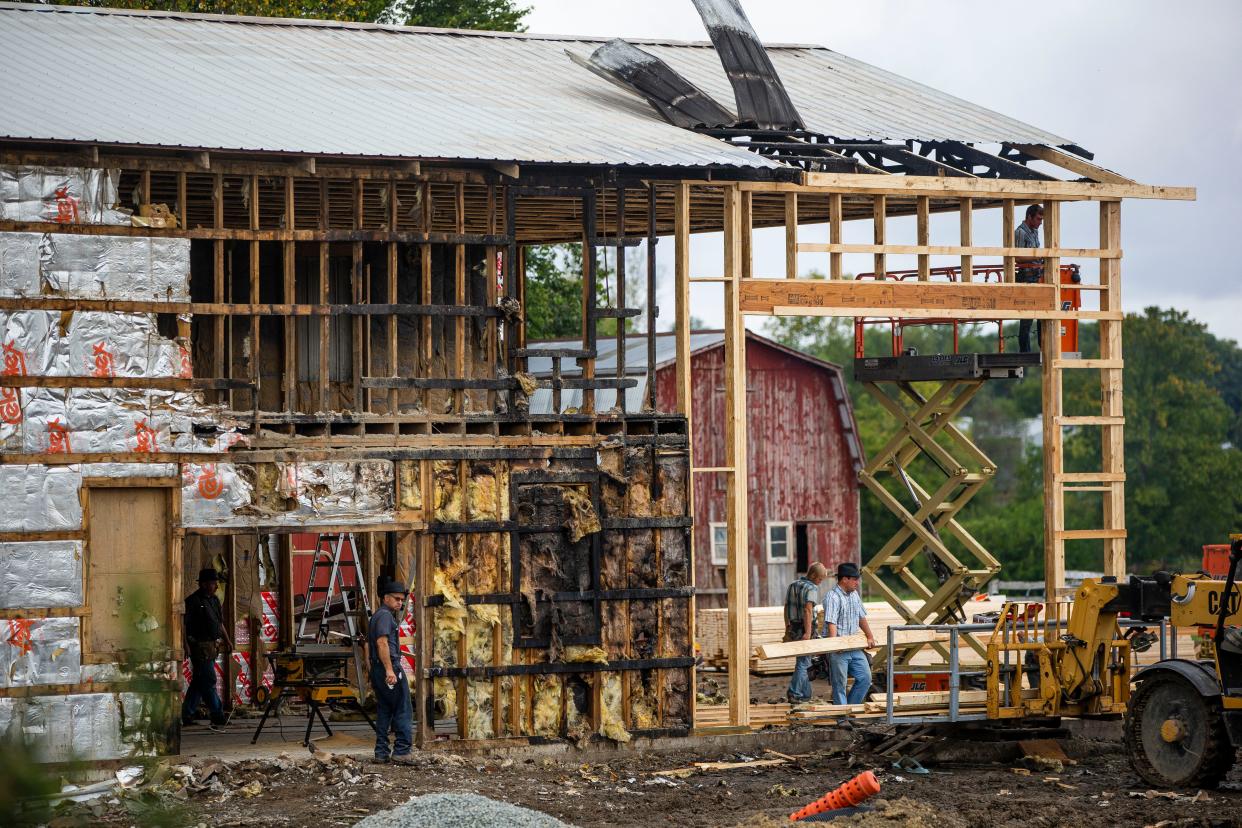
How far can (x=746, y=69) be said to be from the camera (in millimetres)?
19828

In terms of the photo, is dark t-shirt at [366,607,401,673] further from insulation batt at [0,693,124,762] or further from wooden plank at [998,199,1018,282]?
wooden plank at [998,199,1018,282]

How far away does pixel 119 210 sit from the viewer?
15.6 meters

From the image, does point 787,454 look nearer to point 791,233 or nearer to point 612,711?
point 791,233

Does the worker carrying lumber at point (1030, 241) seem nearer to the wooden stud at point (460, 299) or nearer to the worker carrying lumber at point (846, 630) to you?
the worker carrying lumber at point (846, 630)

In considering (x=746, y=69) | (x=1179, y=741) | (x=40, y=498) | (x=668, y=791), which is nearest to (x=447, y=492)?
(x=668, y=791)

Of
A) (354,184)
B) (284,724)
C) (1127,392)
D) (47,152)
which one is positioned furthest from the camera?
(1127,392)

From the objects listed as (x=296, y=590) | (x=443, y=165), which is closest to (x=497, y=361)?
(x=443, y=165)

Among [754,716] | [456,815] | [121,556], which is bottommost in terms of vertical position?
[754,716]

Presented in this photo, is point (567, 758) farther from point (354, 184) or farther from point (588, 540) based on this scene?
point (354, 184)

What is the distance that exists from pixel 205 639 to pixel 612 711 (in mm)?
5013

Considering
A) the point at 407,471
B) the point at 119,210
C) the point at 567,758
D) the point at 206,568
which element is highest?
the point at 119,210

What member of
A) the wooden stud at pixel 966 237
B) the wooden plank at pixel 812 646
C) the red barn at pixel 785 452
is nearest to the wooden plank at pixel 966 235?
the wooden stud at pixel 966 237

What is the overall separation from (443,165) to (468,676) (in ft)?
17.5

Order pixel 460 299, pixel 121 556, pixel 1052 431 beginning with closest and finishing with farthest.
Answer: pixel 121 556 → pixel 460 299 → pixel 1052 431
